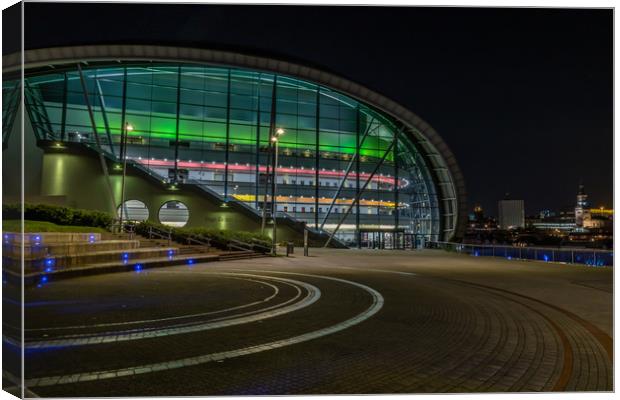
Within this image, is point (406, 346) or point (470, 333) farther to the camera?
point (470, 333)

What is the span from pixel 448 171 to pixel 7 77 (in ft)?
140

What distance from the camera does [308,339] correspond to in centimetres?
696

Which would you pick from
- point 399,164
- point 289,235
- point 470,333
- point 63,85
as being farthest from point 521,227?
point 470,333

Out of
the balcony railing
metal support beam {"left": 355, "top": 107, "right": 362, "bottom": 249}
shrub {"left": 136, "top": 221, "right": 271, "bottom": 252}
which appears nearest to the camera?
the balcony railing

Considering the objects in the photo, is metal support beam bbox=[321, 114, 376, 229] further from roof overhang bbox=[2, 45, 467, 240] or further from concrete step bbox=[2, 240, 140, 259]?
concrete step bbox=[2, 240, 140, 259]

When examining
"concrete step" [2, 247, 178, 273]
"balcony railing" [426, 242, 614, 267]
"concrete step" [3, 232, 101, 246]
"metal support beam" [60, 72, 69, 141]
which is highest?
"metal support beam" [60, 72, 69, 141]

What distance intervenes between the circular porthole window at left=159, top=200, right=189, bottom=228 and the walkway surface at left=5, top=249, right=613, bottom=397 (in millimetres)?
26852

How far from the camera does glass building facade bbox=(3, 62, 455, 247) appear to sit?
38781 millimetres

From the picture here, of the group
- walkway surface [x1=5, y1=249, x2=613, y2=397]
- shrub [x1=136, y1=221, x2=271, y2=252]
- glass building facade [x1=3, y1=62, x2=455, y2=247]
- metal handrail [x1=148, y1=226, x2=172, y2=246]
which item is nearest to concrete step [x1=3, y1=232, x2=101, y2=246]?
walkway surface [x1=5, y1=249, x2=613, y2=397]

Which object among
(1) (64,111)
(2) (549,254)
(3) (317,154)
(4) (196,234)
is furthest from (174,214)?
(2) (549,254)

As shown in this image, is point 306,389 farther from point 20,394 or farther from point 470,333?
point 470,333

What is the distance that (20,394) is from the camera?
189 inches

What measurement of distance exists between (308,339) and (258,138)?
36.9 meters

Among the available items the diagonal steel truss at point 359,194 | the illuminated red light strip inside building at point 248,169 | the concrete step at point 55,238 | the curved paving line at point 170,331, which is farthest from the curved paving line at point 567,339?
the illuminated red light strip inside building at point 248,169
